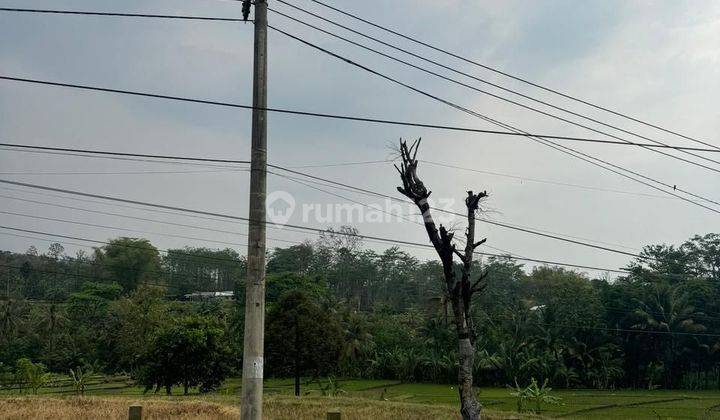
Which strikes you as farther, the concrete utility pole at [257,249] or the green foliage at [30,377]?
the green foliage at [30,377]

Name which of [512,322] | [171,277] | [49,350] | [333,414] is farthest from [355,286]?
[333,414]

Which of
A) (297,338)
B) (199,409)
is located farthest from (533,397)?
(199,409)

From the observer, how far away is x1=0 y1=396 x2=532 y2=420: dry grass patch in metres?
17.6

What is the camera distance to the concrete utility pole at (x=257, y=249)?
9273 millimetres

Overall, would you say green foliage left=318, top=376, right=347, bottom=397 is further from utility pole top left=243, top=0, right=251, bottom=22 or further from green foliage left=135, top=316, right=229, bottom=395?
utility pole top left=243, top=0, right=251, bottom=22

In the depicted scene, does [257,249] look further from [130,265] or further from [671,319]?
[130,265]

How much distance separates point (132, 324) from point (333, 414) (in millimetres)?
53335

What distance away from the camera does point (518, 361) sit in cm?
5694

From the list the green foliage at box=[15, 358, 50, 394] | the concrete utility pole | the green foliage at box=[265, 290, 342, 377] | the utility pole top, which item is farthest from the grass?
the green foliage at box=[15, 358, 50, 394]

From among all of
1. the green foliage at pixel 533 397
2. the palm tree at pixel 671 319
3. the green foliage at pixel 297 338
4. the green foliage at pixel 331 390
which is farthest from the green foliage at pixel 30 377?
the palm tree at pixel 671 319

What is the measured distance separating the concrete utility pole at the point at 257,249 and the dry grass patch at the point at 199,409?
8.88 meters

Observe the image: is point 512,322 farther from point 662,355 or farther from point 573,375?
point 662,355

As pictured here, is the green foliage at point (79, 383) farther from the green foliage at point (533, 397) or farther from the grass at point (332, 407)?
the green foliage at point (533, 397)

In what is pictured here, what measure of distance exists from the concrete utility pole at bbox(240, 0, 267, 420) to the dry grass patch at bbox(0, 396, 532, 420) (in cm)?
888
